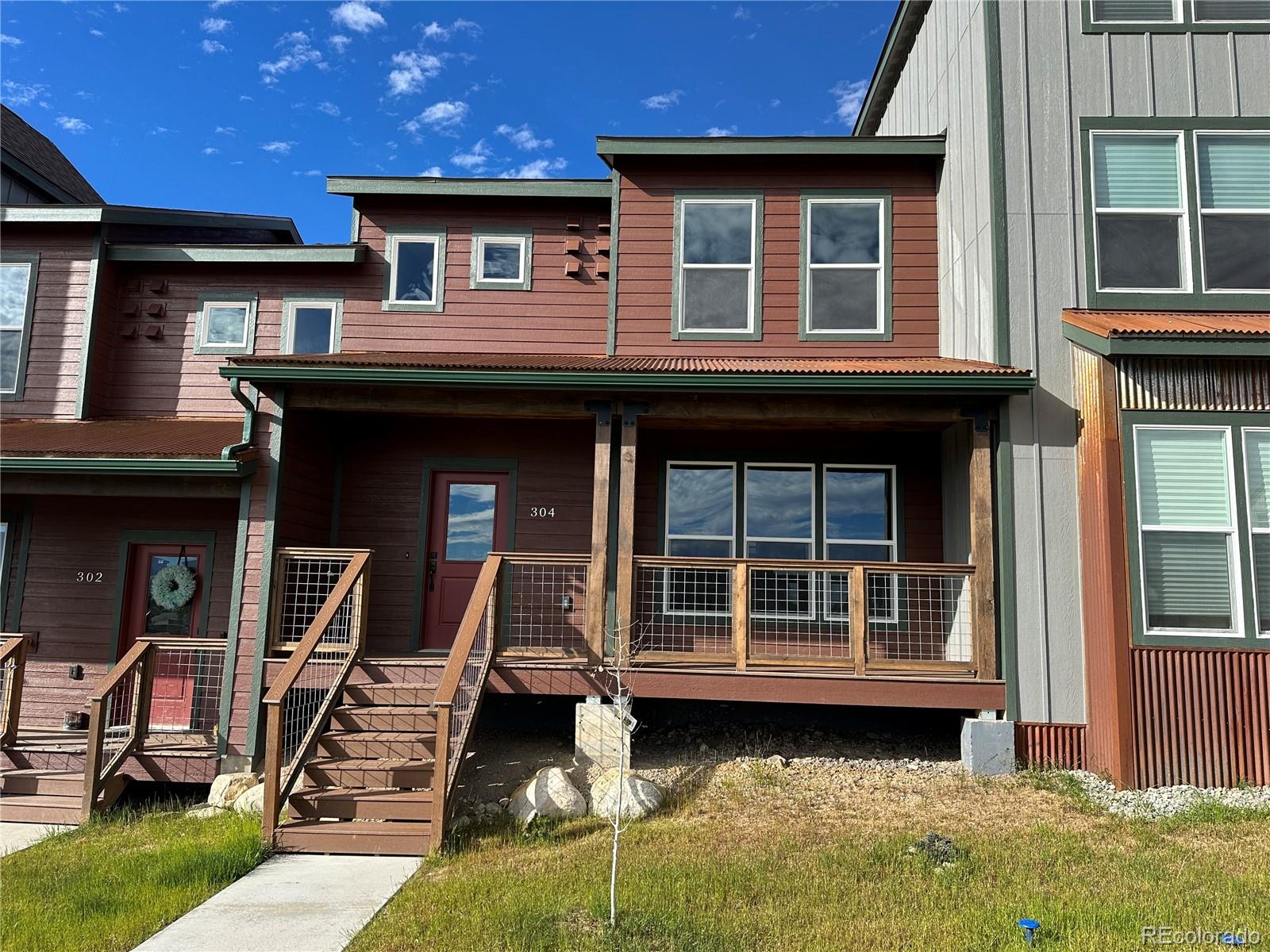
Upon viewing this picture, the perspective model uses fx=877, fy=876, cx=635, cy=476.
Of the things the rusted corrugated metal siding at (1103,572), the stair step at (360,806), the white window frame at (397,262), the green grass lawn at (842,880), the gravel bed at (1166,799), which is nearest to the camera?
the green grass lawn at (842,880)

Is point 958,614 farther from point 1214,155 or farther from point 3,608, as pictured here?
point 3,608

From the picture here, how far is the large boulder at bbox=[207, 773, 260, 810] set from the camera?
804 cm

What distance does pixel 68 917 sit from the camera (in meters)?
5.18

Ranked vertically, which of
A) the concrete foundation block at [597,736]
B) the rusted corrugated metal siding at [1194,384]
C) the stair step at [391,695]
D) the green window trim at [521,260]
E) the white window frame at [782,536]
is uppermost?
the green window trim at [521,260]

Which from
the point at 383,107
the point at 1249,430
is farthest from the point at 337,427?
the point at 383,107

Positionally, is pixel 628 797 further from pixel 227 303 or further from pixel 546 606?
pixel 227 303

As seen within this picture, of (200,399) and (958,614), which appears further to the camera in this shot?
(200,399)

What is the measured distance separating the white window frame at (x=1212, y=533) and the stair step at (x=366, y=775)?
6135 millimetres

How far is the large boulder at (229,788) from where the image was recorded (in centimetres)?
804

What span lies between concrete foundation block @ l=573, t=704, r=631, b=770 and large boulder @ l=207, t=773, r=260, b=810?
3.06 metres

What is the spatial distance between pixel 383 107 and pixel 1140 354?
2255cm

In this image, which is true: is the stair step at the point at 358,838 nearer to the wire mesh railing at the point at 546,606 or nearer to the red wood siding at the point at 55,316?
the wire mesh railing at the point at 546,606

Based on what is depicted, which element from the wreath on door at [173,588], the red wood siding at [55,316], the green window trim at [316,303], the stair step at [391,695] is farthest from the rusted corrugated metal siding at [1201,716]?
the red wood siding at [55,316]

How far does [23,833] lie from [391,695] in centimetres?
315
